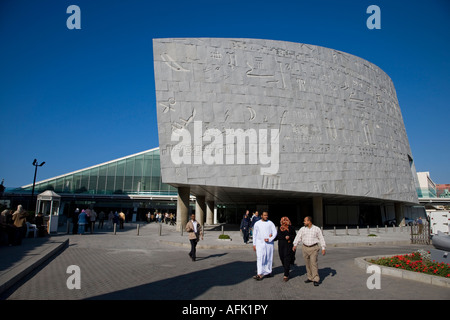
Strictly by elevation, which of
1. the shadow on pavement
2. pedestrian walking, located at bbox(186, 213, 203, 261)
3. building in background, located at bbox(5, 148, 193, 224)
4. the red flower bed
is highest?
building in background, located at bbox(5, 148, 193, 224)

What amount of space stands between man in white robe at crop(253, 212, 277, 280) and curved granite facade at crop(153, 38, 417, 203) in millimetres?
13989

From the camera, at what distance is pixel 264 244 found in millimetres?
7820

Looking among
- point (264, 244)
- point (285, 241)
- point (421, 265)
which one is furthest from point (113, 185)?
point (421, 265)

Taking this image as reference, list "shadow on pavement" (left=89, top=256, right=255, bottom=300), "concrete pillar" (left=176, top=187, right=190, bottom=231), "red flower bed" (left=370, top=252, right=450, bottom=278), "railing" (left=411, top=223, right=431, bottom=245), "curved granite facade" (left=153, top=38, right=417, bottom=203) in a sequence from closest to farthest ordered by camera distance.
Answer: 1. "shadow on pavement" (left=89, top=256, right=255, bottom=300)
2. "red flower bed" (left=370, top=252, right=450, bottom=278)
3. "railing" (left=411, top=223, right=431, bottom=245)
4. "curved granite facade" (left=153, top=38, right=417, bottom=203)
5. "concrete pillar" (left=176, top=187, right=190, bottom=231)

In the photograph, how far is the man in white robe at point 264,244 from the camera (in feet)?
25.0

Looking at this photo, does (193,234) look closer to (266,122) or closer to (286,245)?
(286,245)

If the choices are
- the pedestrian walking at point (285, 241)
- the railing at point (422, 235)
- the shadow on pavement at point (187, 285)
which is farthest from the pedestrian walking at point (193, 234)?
the railing at point (422, 235)

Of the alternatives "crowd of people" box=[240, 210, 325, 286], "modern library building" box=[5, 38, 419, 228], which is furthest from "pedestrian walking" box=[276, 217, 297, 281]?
"modern library building" box=[5, 38, 419, 228]

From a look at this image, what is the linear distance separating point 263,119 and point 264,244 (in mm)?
16244

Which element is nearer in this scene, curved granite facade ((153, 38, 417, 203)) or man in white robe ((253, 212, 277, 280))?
man in white robe ((253, 212, 277, 280))

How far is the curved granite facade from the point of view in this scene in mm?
21875

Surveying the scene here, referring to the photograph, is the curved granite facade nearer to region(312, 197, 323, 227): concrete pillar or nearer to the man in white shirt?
region(312, 197, 323, 227): concrete pillar

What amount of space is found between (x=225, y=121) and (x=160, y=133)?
4.45m
